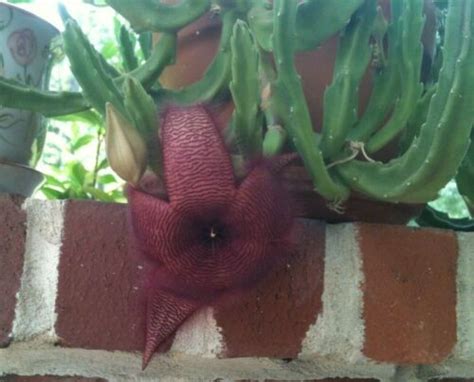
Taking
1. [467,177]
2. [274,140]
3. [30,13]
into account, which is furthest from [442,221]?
[30,13]

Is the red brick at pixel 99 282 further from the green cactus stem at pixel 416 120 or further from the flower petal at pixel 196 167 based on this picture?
the green cactus stem at pixel 416 120

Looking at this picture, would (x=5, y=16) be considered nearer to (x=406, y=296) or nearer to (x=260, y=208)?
(x=260, y=208)

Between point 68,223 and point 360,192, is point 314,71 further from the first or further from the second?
point 68,223

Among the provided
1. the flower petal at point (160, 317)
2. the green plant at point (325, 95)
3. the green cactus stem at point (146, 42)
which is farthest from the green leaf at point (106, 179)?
the flower petal at point (160, 317)

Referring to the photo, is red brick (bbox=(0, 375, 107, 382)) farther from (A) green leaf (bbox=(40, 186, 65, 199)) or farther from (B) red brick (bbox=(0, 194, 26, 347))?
(A) green leaf (bbox=(40, 186, 65, 199))

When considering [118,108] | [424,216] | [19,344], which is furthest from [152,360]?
[424,216]
